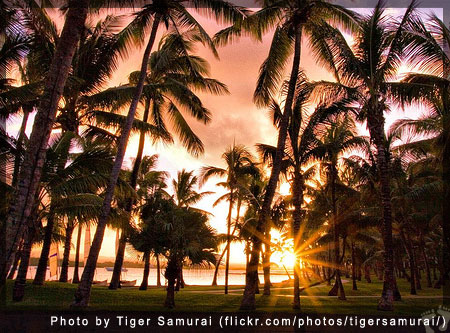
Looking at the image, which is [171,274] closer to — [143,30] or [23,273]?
[23,273]

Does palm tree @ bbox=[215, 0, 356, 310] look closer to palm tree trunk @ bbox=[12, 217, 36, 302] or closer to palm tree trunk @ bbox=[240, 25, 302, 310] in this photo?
palm tree trunk @ bbox=[240, 25, 302, 310]

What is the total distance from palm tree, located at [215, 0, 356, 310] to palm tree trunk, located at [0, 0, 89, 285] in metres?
7.70

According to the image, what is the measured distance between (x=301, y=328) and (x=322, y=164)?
1126 cm

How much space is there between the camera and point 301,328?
8.69 metres

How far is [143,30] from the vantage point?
520 inches

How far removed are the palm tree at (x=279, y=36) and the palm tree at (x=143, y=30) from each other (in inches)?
41.3

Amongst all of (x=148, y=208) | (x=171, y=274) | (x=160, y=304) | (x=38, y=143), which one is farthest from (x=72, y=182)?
(x=148, y=208)

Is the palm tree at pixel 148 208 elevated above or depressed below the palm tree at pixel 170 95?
below

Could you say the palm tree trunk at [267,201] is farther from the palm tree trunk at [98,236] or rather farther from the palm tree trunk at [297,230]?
the palm tree trunk at [98,236]

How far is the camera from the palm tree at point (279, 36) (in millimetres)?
12516

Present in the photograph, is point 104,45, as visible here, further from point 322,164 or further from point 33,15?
point 322,164

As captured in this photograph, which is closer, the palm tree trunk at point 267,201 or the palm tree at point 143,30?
the palm tree at point 143,30

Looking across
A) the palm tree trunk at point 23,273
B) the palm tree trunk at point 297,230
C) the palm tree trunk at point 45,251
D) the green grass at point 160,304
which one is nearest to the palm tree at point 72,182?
the palm tree trunk at point 23,273

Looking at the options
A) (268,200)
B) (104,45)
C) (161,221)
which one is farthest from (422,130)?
(104,45)
